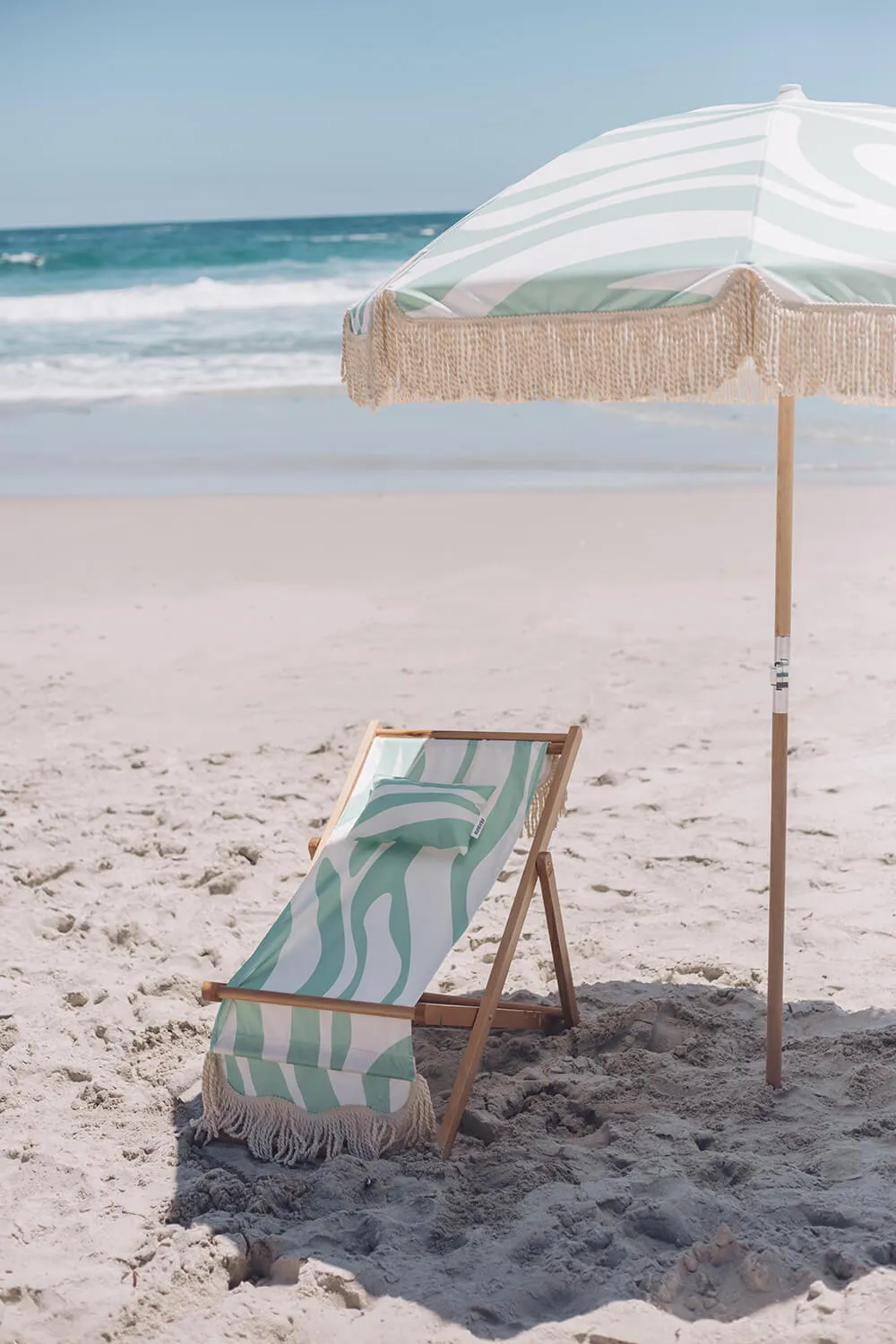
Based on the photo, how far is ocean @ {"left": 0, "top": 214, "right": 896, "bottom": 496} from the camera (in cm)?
1020

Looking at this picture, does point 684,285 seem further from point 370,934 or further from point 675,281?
point 370,934

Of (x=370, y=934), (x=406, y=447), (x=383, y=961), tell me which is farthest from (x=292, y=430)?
(x=383, y=961)

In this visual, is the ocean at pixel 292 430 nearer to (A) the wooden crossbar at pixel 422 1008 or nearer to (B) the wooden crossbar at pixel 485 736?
(B) the wooden crossbar at pixel 485 736

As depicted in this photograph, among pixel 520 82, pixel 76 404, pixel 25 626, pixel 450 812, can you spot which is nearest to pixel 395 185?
pixel 520 82

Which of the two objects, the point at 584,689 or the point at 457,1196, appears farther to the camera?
the point at 584,689

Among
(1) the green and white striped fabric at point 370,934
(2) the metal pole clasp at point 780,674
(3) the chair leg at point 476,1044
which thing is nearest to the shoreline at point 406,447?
(1) the green and white striped fabric at point 370,934

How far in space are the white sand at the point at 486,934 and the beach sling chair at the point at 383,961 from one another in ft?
0.32

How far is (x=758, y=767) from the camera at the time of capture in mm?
4891

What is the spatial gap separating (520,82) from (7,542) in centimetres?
4998

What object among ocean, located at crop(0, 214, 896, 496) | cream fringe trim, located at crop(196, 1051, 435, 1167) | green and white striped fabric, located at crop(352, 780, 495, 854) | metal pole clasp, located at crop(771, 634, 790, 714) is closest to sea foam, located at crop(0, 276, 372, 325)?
ocean, located at crop(0, 214, 896, 496)

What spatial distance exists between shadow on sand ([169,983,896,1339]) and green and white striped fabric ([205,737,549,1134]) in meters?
0.19

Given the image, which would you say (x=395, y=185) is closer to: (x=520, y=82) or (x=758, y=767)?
(x=520, y=82)

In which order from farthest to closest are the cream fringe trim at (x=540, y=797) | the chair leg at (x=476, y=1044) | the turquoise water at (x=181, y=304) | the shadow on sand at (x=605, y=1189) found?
1. the turquoise water at (x=181, y=304)
2. the cream fringe trim at (x=540, y=797)
3. the chair leg at (x=476, y=1044)
4. the shadow on sand at (x=605, y=1189)

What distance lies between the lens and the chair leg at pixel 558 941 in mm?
3062
